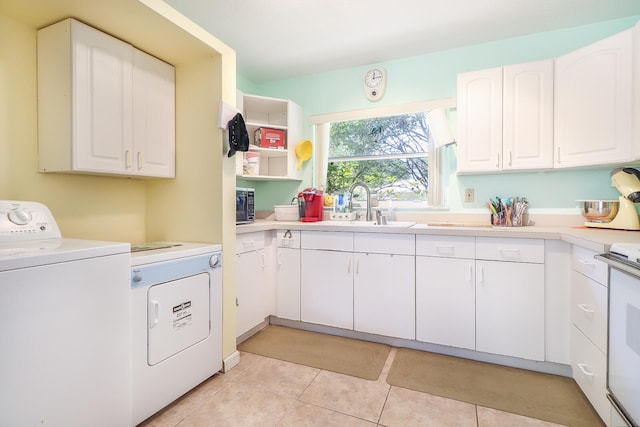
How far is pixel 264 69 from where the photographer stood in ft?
10.3

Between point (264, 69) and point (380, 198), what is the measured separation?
1.76 m

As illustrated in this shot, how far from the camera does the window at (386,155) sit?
286 centimetres

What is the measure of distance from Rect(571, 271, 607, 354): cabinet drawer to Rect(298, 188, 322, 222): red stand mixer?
1931 mm

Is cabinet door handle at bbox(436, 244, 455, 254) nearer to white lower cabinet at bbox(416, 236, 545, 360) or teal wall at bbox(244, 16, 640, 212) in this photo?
white lower cabinet at bbox(416, 236, 545, 360)

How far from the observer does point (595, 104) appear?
1.99 meters

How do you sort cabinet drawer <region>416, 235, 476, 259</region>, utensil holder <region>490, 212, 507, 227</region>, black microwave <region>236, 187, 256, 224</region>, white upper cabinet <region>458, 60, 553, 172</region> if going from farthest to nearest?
1. black microwave <region>236, 187, 256, 224</region>
2. utensil holder <region>490, 212, 507, 227</region>
3. white upper cabinet <region>458, 60, 553, 172</region>
4. cabinet drawer <region>416, 235, 476, 259</region>

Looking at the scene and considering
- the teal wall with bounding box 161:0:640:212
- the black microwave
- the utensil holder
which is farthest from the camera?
the black microwave

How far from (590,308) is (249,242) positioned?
7.09ft

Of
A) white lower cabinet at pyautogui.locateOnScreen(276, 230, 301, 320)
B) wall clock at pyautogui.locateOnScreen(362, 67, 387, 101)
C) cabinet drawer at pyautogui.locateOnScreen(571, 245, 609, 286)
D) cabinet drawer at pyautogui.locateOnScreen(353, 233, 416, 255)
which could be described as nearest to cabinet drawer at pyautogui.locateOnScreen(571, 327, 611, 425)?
cabinet drawer at pyautogui.locateOnScreen(571, 245, 609, 286)

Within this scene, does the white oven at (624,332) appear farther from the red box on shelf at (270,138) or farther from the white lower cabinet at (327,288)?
the red box on shelf at (270,138)

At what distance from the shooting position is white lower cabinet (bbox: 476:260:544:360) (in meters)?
1.96

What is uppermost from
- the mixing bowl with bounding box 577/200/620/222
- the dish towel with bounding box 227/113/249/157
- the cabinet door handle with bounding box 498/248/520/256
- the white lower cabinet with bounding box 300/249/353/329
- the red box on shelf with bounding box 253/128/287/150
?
the red box on shelf with bounding box 253/128/287/150

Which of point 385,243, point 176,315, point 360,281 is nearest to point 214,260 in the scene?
point 176,315

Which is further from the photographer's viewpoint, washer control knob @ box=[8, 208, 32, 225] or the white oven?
washer control knob @ box=[8, 208, 32, 225]
